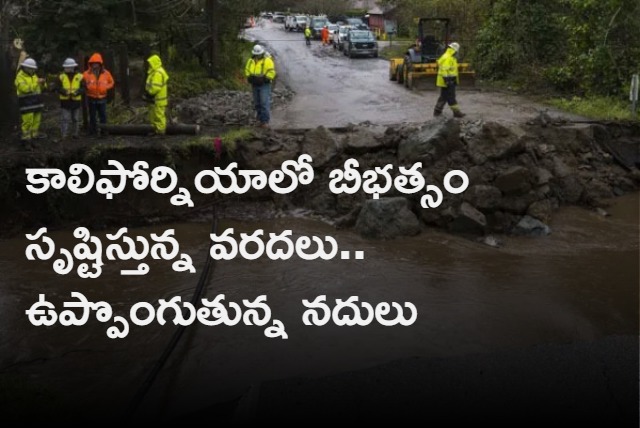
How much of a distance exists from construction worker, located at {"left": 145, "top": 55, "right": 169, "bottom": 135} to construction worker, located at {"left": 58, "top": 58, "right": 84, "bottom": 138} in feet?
4.43

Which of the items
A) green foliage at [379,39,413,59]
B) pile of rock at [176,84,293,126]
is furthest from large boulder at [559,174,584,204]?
green foliage at [379,39,413,59]

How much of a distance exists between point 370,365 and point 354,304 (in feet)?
5.96

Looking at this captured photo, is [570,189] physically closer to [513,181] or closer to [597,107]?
[513,181]

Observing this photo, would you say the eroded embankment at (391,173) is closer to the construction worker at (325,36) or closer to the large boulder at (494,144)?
the large boulder at (494,144)

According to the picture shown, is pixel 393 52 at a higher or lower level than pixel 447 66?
lower

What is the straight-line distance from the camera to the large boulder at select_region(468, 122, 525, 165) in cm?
1359

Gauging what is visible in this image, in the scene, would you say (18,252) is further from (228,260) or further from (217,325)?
(217,325)

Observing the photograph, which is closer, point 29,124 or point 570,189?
point 29,124

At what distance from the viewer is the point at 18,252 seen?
11.8 m

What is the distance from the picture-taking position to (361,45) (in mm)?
34156

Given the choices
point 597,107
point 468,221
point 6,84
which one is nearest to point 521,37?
point 597,107

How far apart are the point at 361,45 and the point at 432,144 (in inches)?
855

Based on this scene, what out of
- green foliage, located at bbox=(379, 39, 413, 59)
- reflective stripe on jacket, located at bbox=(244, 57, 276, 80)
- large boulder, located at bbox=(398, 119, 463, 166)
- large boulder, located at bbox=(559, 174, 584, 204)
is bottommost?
large boulder, located at bbox=(559, 174, 584, 204)

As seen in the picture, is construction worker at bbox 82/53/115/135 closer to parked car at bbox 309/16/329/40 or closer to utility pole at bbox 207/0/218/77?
utility pole at bbox 207/0/218/77
